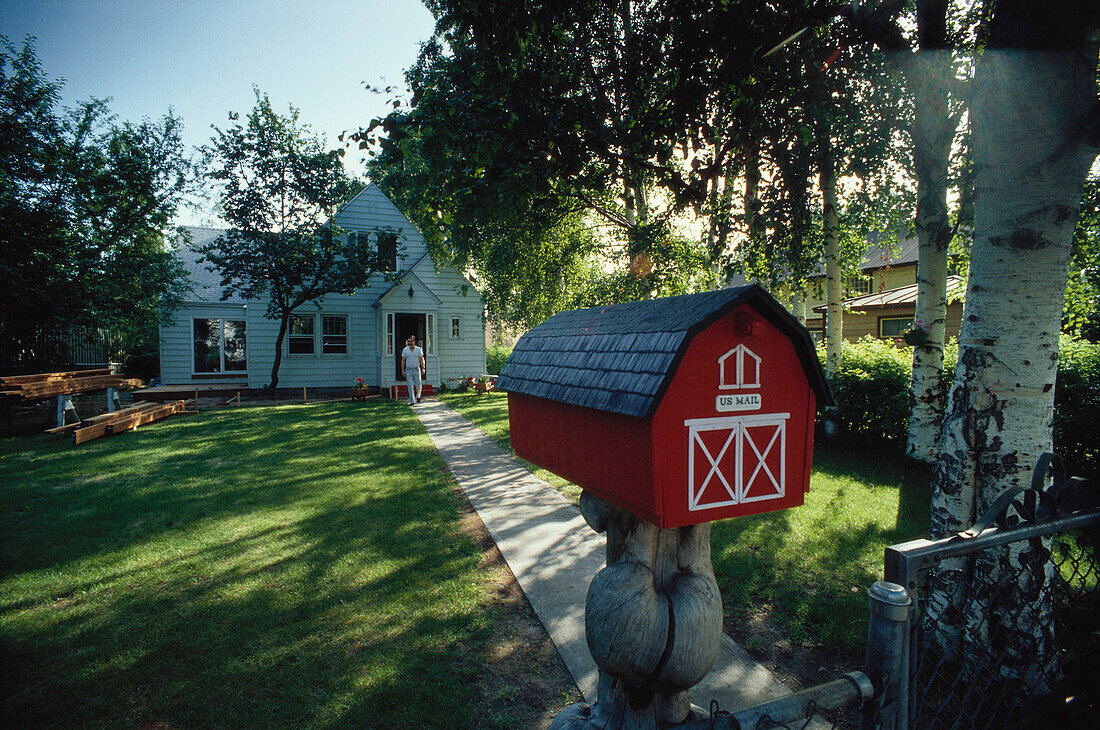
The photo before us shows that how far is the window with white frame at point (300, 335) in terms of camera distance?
59.8 ft

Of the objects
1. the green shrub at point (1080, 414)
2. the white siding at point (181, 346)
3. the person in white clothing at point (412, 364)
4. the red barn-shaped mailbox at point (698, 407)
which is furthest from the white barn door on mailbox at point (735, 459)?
the white siding at point (181, 346)

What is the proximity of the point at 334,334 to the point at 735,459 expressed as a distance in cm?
1942

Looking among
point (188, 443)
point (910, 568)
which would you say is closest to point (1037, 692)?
point (910, 568)

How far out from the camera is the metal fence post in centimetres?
139

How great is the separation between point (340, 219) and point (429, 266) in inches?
147

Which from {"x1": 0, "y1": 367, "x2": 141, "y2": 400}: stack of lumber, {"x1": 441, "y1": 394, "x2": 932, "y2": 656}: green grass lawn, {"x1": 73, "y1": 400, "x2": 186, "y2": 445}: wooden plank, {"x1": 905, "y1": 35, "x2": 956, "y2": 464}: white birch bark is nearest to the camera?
{"x1": 441, "y1": 394, "x2": 932, "y2": 656}: green grass lawn

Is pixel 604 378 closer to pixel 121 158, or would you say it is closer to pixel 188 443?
pixel 188 443

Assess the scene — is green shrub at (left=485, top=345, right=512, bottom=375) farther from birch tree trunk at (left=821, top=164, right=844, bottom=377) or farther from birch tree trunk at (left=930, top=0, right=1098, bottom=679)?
birch tree trunk at (left=930, top=0, right=1098, bottom=679)

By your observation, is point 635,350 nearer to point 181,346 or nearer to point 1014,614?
point 1014,614

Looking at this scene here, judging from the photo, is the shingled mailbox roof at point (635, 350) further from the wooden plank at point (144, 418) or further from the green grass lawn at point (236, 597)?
the wooden plank at point (144, 418)

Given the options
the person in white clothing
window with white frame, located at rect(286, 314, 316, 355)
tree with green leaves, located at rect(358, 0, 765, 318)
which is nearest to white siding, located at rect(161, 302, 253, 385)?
window with white frame, located at rect(286, 314, 316, 355)

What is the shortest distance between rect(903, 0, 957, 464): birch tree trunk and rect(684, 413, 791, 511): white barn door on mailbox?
468cm

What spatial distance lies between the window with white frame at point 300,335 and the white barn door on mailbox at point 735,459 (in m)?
19.3

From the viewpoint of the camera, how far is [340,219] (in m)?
18.8
